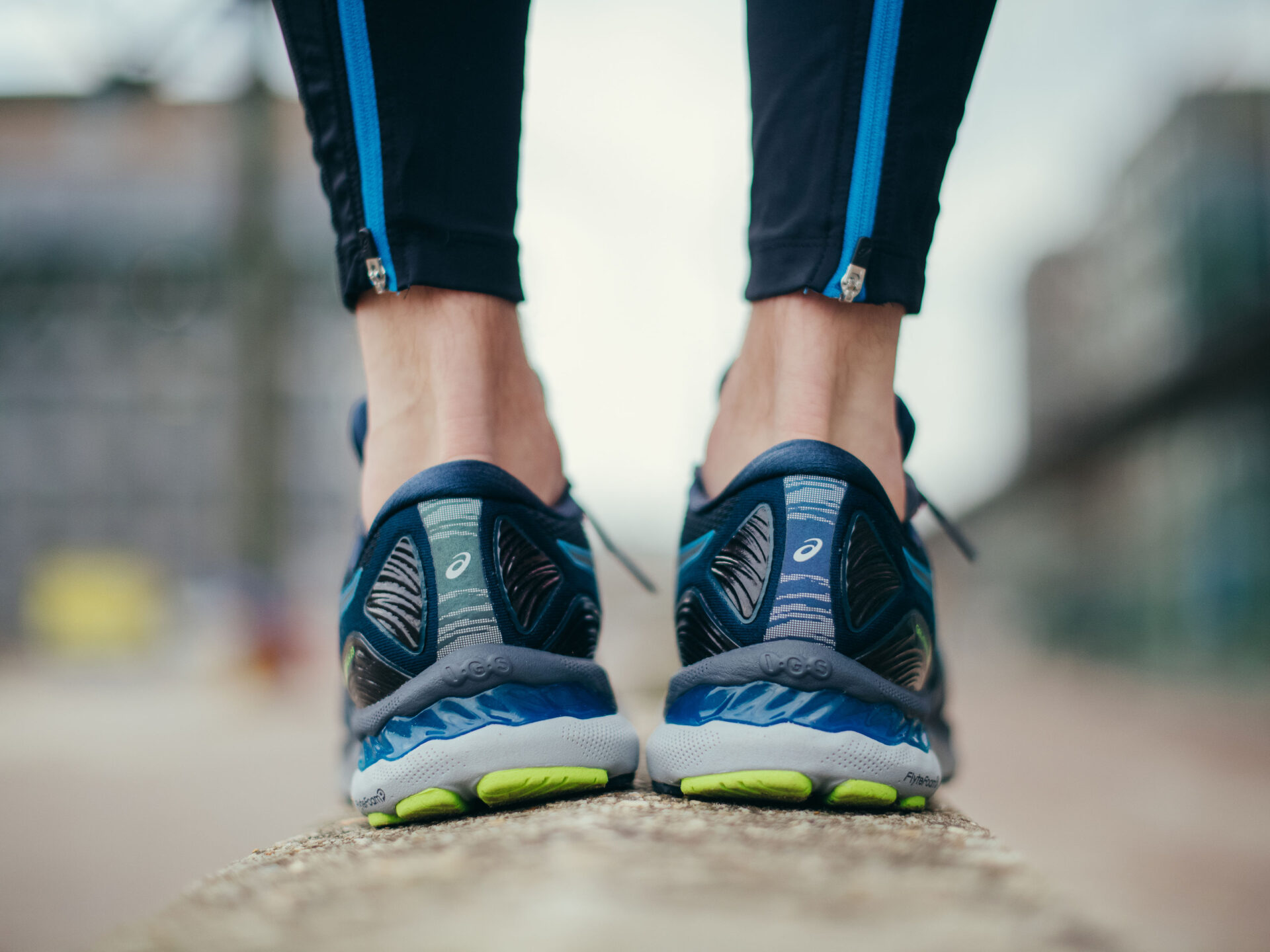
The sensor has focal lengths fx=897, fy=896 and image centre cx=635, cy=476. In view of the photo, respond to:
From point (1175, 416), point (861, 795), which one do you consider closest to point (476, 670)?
point (861, 795)

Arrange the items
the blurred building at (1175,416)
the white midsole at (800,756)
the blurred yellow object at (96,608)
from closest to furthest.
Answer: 1. the white midsole at (800,756)
2. the blurred building at (1175,416)
3. the blurred yellow object at (96,608)

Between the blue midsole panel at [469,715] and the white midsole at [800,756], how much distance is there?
10 centimetres

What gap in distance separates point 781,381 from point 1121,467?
14.8 m

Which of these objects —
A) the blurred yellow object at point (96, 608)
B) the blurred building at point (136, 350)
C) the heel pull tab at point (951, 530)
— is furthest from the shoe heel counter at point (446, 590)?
the blurred building at point (136, 350)

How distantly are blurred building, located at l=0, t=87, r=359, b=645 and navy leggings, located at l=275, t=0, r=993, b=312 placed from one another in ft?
60.5

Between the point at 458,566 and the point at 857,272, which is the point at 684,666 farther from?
the point at 857,272

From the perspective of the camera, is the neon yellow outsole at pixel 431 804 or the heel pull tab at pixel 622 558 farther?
the heel pull tab at pixel 622 558

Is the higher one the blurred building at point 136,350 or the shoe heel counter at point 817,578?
the blurred building at point 136,350

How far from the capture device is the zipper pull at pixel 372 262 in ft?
2.71

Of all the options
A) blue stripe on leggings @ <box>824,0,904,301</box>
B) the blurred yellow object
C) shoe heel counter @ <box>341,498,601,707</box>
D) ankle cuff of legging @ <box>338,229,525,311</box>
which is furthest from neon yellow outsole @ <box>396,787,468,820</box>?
the blurred yellow object

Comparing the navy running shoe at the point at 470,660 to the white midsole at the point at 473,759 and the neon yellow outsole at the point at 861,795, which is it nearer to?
the white midsole at the point at 473,759

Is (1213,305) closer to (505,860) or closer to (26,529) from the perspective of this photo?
(505,860)

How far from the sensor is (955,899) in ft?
1.66

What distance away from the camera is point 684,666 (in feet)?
2.99
